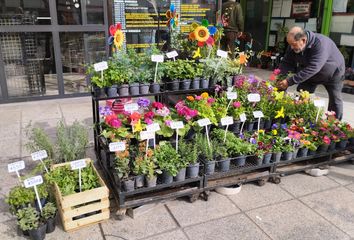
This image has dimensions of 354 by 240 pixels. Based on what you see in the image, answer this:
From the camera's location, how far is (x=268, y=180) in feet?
11.1

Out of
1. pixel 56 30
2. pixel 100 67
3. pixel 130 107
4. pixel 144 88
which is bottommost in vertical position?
pixel 130 107

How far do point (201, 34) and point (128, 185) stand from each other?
174 cm

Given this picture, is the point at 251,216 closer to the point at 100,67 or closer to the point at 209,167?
the point at 209,167

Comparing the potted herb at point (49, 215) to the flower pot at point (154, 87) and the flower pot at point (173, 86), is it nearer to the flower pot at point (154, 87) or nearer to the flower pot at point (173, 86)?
the flower pot at point (154, 87)

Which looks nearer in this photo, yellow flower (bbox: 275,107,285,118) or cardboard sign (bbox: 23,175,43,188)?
cardboard sign (bbox: 23,175,43,188)

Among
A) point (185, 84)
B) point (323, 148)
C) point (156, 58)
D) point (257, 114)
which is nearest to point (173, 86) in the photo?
point (185, 84)

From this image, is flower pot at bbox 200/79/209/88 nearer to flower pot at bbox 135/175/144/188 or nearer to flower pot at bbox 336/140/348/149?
flower pot at bbox 135/175/144/188

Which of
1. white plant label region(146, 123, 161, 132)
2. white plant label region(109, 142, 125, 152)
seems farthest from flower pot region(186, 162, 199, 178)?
white plant label region(109, 142, 125, 152)

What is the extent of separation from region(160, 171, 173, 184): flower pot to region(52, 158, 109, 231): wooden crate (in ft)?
1.65

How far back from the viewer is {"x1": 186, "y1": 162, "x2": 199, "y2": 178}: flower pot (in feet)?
9.41

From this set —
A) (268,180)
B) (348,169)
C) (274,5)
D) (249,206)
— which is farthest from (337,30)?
(249,206)

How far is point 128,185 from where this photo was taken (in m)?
2.63

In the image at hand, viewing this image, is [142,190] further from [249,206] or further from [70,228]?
[249,206]

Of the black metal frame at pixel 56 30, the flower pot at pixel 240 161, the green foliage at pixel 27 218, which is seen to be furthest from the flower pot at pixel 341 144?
the black metal frame at pixel 56 30
